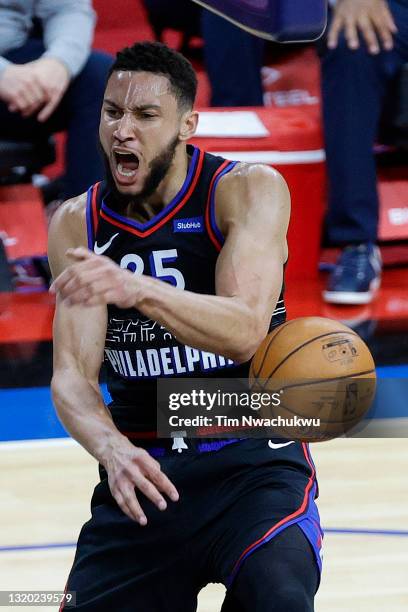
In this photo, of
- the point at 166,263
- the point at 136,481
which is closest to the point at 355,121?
the point at 166,263

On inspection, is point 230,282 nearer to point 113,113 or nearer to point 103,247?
point 103,247

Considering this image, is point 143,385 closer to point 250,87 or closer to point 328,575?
point 328,575

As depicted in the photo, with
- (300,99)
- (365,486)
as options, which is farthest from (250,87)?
(365,486)

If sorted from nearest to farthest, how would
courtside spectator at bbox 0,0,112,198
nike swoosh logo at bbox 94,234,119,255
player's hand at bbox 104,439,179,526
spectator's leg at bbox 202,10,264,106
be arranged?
player's hand at bbox 104,439,179,526 → nike swoosh logo at bbox 94,234,119,255 → courtside spectator at bbox 0,0,112,198 → spectator's leg at bbox 202,10,264,106

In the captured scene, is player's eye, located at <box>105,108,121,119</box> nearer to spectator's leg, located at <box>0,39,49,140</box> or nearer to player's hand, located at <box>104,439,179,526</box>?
player's hand, located at <box>104,439,179,526</box>

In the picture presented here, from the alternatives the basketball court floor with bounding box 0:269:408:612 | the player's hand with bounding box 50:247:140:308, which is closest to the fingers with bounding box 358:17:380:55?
the basketball court floor with bounding box 0:269:408:612

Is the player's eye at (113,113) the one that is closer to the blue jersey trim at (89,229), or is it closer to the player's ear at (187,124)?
the player's ear at (187,124)

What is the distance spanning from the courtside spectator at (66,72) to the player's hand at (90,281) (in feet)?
10.2

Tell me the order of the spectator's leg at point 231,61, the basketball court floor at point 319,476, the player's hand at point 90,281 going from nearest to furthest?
the player's hand at point 90,281 < the basketball court floor at point 319,476 < the spectator's leg at point 231,61

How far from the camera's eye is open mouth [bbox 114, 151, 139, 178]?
3.02 metres

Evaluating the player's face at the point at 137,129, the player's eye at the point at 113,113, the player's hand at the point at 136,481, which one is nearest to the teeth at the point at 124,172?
the player's face at the point at 137,129

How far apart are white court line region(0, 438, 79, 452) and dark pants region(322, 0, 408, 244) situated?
1.78 meters

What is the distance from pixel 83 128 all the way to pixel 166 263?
2.69 meters

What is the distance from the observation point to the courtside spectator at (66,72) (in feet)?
18.3
